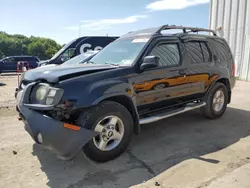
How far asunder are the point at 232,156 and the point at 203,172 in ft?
2.60

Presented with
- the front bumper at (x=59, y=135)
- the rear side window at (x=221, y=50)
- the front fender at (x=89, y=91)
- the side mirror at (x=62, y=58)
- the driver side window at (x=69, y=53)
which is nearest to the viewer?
the front bumper at (x=59, y=135)

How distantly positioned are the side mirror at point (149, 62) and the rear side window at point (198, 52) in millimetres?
1432

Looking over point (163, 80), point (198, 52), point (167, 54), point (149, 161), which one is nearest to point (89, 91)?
point (149, 161)

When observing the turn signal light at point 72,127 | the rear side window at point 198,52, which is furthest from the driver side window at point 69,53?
the turn signal light at point 72,127

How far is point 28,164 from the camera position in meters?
3.73

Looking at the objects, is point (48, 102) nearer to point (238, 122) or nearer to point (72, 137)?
point (72, 137)

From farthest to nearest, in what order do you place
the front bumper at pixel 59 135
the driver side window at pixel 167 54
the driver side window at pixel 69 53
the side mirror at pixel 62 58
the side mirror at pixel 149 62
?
the driver side window at pixel 69 53 → the side mirror at pixel 62 58 → the driver side window at pixel 167 54 → the side mirror at pixel 149 62 → the front bumper at pixel 59 135

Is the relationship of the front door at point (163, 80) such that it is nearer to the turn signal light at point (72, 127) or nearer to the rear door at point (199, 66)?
the rear door at point (199, 66)

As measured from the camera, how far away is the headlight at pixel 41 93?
11.4ft

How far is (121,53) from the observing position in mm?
4648

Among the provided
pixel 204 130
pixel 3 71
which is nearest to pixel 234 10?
pixel 204 130

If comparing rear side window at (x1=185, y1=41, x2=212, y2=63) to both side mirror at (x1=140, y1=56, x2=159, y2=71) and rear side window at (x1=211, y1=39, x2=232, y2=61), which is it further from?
side mirror at (x1=140, y1=56, x2=159, y2=71)

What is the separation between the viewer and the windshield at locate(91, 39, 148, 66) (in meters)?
4.37

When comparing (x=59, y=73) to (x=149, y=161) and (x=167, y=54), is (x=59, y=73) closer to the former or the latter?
(x=149, y=161)
